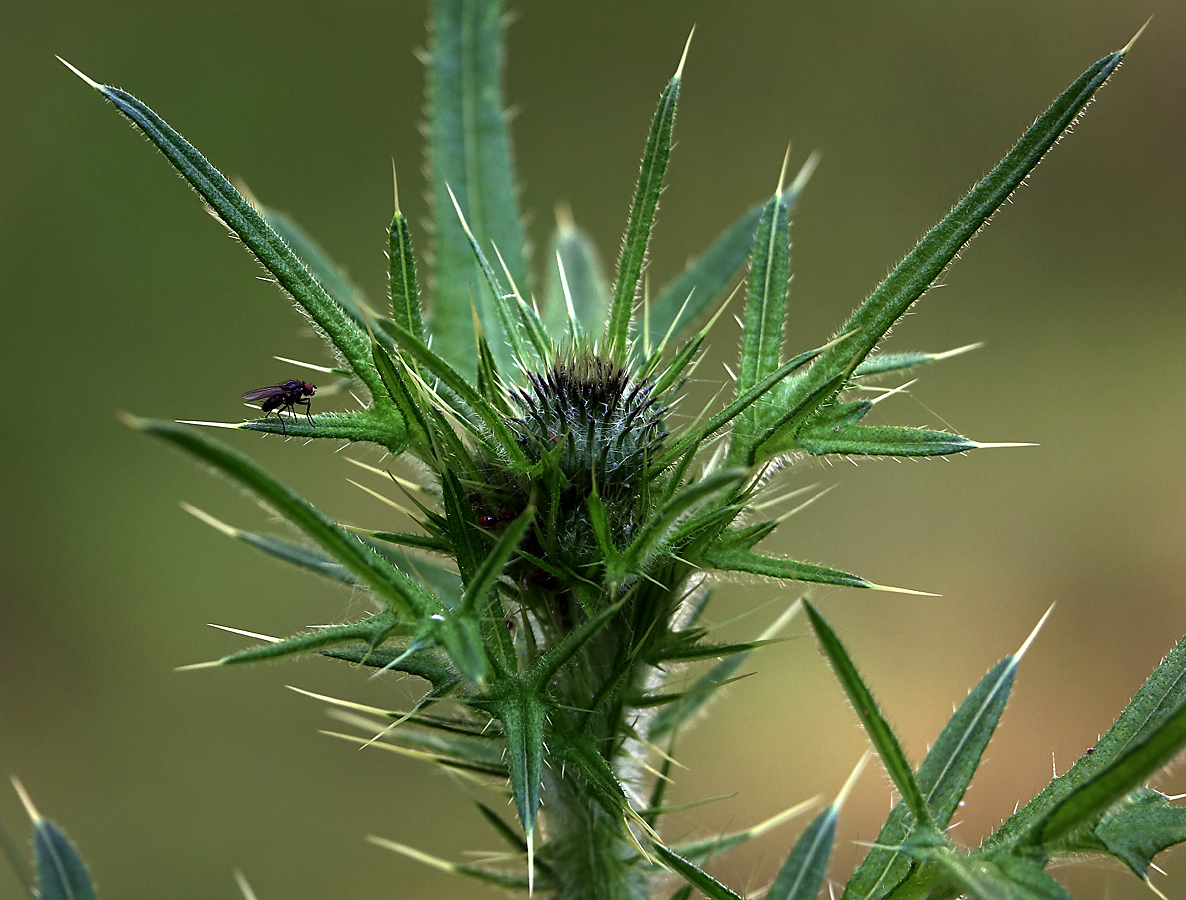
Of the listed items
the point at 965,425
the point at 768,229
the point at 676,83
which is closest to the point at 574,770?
the point at 768,229

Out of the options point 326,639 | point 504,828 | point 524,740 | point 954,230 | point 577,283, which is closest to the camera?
point 326,639

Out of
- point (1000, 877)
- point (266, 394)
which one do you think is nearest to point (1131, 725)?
point (1000, 877)

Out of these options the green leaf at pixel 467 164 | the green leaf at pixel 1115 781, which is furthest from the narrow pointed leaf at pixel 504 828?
the green leaf at pixel 467 164

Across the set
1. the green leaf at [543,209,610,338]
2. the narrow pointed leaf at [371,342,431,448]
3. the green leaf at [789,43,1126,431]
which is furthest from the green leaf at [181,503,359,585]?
the green leaf at [543,209,610,338]

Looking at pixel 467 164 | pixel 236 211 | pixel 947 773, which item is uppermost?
pixel 467 164

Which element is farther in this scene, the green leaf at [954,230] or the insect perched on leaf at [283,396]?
the insect perched on leaf at [283,396]

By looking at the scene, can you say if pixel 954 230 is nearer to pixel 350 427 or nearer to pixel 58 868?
pixel 350 427

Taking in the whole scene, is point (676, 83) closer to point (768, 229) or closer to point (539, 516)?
point (768, 229)

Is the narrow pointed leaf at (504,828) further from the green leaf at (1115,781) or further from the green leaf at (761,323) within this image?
the green leaf at (1115,781)
